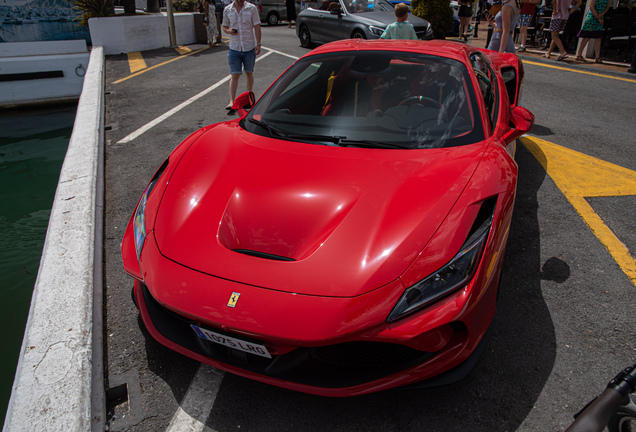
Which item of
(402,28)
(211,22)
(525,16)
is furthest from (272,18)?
(402,28)

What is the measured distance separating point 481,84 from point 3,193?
5805 mm

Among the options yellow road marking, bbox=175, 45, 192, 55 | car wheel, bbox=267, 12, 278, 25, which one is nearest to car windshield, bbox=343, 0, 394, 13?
yellow road marking, bbox=175, 45, 192, 55

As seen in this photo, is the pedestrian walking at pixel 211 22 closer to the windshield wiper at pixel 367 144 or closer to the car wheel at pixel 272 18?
the car wheel at pixel 272 18

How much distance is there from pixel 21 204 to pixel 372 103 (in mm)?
4616

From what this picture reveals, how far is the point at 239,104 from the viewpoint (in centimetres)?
311

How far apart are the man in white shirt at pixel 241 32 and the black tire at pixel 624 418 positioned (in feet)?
18.3

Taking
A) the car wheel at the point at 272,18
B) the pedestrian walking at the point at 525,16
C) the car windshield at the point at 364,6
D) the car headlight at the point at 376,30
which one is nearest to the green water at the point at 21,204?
the car headlight at the point at 376,30

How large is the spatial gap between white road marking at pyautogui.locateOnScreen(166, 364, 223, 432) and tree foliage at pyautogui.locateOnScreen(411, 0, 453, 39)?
44.9 ft

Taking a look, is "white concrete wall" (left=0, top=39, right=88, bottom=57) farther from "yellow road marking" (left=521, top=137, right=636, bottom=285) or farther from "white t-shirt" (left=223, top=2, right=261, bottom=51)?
"yellow road marking" (left=521, top=137, right=636, bottom=285)

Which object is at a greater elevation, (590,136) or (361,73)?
(361,73)

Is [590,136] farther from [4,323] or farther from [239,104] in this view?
[4,323]

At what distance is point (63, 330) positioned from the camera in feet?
7.50

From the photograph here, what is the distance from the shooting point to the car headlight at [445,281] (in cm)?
167

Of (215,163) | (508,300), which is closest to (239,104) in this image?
(215,163)
